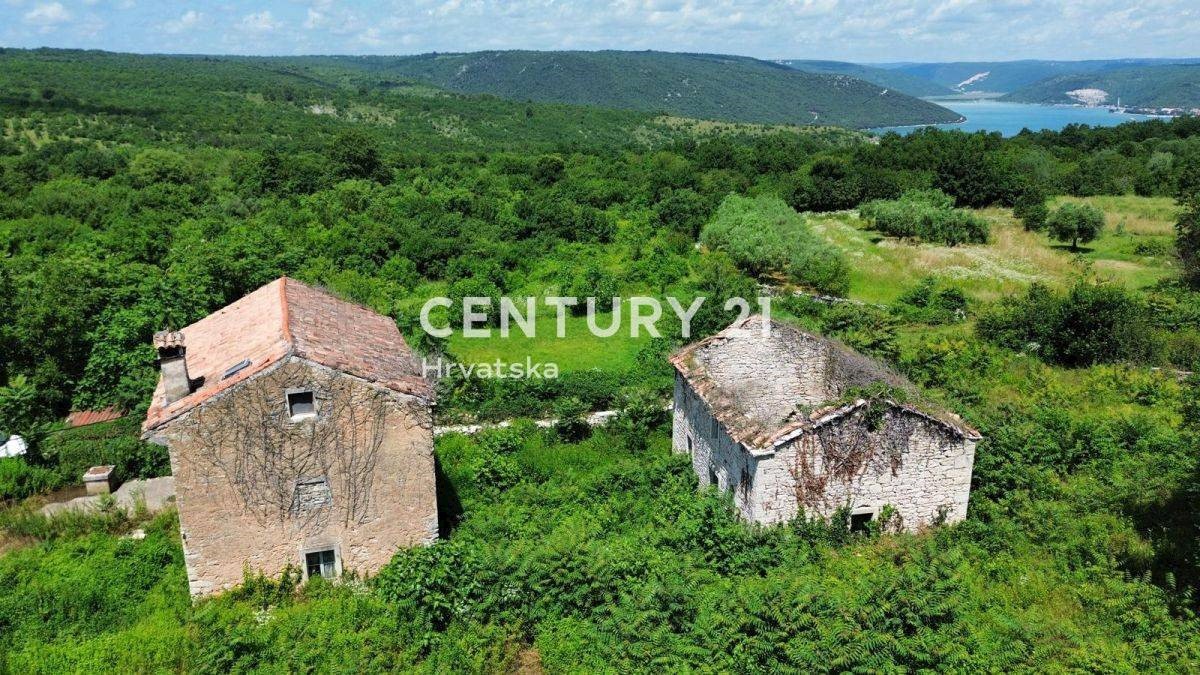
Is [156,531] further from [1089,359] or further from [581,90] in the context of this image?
[581,90]

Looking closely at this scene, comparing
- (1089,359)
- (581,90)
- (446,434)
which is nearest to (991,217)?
(1089,359)

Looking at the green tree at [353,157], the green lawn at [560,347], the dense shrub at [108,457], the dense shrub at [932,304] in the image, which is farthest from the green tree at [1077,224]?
the green tree at [353,157]

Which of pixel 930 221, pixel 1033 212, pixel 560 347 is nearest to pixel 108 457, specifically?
pixel 560 347

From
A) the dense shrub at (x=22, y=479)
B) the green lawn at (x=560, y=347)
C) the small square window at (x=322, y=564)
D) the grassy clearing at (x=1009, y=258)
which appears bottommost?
the green lawn at (x=560, y=347)

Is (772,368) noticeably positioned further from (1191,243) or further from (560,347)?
(1191,243)

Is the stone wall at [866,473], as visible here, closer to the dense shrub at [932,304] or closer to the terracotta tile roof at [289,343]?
the terracotta tile roof at [289,343]
